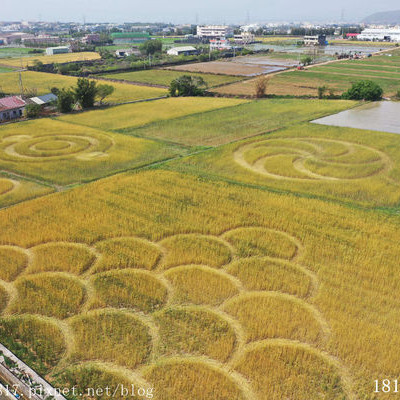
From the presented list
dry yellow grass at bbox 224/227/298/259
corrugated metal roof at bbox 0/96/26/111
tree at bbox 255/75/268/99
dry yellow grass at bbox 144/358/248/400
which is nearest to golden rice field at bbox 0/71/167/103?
corrugated metal roof at bbox 0/96/26/111

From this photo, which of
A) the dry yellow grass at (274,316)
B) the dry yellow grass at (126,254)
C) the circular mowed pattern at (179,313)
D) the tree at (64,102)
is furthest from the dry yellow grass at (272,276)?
the tree at (64,102)

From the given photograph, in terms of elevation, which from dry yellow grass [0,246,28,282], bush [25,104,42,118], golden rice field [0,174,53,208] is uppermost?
bush [25,104,42,118]

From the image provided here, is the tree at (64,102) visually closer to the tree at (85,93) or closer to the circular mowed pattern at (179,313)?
the tree at (85,93)

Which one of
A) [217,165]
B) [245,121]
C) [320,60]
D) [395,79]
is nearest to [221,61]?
[320,60]

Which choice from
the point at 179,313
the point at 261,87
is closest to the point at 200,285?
the point at 179,313

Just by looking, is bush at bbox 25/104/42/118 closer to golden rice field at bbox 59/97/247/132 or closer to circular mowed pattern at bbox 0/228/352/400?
golden rice field at bbox 59/97/247/132

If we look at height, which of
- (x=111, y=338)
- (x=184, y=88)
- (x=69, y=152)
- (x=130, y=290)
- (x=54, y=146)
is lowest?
(x=111, y=338)

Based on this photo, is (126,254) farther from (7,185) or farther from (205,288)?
(7,185)
